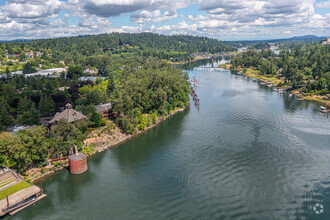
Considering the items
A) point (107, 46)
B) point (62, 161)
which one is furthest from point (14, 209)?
point (107, 46)

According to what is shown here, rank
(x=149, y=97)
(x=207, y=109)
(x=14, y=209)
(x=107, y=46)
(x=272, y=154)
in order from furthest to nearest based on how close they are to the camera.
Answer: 1. (x=107, y=46)
2. (x=207, y=109)
3. (x=149, y=97)
4. (x=272, y=154)
5. (x=14, y=209)

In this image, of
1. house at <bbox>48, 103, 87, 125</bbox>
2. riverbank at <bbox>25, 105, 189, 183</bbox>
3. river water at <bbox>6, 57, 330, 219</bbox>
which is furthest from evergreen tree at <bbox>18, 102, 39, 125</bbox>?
river water at <bbox>6, 57, 330, 219</bbox>

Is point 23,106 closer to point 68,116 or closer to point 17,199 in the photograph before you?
point 68,116

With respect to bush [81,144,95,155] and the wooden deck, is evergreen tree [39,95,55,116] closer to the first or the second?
bush [81,144,95,155]

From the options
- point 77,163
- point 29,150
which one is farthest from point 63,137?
point 77,163

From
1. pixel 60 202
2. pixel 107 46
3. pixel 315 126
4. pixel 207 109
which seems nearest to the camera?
pixel 60 202

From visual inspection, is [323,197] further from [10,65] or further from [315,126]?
[10,65]

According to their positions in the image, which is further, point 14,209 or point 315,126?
point 315,126

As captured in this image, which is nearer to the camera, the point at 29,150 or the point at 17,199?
the point at 17,199
